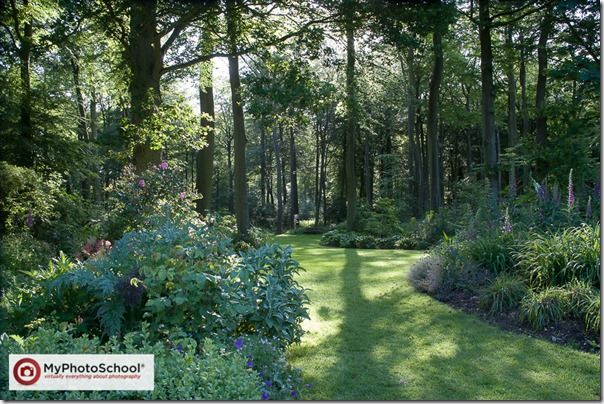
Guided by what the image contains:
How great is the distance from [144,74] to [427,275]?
554 cm

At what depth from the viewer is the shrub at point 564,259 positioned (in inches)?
172

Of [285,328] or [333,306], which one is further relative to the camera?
[333,306]

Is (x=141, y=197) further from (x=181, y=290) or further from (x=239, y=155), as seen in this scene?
(x=239, y=155)

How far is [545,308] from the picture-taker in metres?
4.17

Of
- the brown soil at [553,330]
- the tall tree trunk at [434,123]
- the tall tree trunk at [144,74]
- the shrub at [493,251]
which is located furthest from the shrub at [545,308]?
the tall tree trunk at [434,123]

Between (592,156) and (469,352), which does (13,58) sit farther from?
(592,156)

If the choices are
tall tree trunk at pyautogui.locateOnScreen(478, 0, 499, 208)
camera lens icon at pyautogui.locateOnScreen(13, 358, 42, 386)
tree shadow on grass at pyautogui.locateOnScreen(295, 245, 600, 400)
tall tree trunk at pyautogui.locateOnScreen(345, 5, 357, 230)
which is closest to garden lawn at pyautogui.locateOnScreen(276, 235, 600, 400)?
tree shadow on grass at pyautogui.locateOnScreen(295, 245, 600, 400)

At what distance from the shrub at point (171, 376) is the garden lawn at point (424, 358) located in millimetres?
838

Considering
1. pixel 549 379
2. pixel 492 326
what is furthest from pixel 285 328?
pixel 492 326

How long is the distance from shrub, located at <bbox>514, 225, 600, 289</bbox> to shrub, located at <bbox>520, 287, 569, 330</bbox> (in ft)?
0.91

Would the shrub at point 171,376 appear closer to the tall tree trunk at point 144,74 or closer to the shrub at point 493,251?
the shrub at point 493,251

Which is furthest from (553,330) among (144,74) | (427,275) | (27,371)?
(144,74)

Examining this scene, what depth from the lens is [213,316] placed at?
119 inches

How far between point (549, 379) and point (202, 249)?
254 centimetres
